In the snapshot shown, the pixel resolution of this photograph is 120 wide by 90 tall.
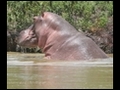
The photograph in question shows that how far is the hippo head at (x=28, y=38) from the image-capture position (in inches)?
Result: 315

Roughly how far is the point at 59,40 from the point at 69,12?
413cm


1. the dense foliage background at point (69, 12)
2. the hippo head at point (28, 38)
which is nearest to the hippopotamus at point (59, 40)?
the hippo head at point (28, 38)

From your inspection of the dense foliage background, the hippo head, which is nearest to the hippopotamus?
the hippo head

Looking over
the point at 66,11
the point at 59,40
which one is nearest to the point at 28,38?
the point at 59,40

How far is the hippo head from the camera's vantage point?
801 centimetres

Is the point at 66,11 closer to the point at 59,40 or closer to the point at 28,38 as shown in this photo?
the point at 28,38

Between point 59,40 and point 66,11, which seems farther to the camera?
point 66,11

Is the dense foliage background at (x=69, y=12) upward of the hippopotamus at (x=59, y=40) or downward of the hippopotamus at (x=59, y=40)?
downward

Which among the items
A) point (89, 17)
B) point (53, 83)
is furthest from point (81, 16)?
point (53, 83)

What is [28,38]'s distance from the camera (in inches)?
320

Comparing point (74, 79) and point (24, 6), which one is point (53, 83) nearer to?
point (74, 79)

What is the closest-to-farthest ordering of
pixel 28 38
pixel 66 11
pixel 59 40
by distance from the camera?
pixel 59 40 → pixel 28 38 → pixel 66 11

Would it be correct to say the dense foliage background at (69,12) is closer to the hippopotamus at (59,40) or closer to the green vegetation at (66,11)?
the green vegetation at (66,11)

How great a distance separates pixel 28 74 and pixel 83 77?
65cm
